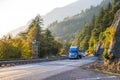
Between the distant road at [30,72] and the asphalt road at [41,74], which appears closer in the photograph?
the asphalt road at [41,74]

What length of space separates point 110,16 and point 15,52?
37.4 meters

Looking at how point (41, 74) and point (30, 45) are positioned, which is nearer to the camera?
point (41, 74)

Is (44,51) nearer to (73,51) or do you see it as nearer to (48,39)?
(48,39)

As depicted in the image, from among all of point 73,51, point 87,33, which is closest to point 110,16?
point 73,51

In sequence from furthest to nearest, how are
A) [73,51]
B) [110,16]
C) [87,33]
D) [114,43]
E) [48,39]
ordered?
[87,33] → [48,39] → [110,16] → [73,51] → [114,43]

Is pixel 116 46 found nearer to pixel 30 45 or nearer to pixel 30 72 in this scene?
pixel 30 72

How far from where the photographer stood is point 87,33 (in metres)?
185

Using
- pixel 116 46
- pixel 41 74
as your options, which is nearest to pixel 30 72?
pixel 41 74

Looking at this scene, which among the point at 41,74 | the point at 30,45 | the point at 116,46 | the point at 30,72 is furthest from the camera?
the point at 30,45

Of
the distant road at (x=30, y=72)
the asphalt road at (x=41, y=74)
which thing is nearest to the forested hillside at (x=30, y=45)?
the distant road at (x=30, y=72)

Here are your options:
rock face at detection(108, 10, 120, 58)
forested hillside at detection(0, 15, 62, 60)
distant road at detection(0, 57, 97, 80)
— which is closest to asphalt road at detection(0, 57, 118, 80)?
distant road at detection(0, 57, 97, 80)

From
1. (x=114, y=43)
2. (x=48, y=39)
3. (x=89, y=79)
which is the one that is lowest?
(x=89, y=79)

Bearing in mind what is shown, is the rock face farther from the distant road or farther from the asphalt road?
the asphalt road

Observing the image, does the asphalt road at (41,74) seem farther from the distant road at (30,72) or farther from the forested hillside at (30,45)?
the forested hillside at (30,45)
